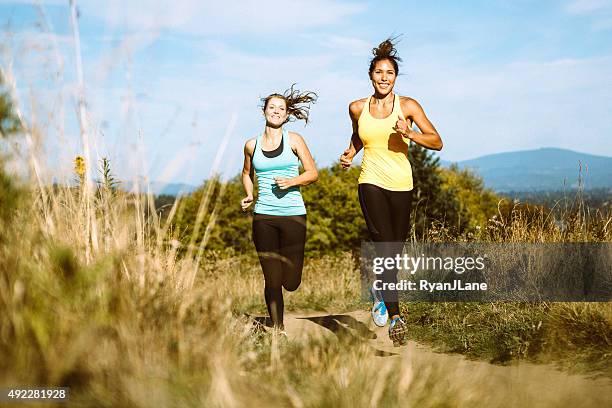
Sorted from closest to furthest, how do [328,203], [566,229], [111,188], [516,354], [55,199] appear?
1. [55,199]
2. [111,188]
3. [516,354]
4. [566,229]
5. [328,203]

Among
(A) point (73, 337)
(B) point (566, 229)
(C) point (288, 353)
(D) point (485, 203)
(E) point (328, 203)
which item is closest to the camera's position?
(A) point (73, 337)

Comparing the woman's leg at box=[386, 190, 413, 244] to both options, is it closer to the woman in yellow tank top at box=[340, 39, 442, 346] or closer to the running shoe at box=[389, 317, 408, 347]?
the woman in yellow tank top at box=[340, 39, 442, 346]

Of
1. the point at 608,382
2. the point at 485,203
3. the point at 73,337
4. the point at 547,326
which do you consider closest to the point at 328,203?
the point at 485,203

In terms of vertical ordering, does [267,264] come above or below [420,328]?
above

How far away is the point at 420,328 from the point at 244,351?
2883 millimetres

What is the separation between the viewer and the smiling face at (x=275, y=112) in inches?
242

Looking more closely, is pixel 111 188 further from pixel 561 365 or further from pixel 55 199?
pixel 561 365

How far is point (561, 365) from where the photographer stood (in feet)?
16.3

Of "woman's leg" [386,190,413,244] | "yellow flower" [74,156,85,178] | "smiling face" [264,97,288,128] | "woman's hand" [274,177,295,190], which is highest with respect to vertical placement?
"smiling face" [264,97,288,128]

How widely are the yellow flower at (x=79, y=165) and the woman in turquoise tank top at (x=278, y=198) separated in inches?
61.0

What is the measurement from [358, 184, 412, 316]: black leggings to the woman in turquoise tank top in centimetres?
54

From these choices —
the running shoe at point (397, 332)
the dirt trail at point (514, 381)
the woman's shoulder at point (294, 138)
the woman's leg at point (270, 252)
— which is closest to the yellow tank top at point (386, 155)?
the woman's shoulder at point (294, 138)

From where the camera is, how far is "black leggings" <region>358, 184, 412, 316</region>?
239 inches

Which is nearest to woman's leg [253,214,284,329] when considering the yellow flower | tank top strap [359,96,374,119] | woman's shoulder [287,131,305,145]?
woman's shoulder [287,131,305,145]
